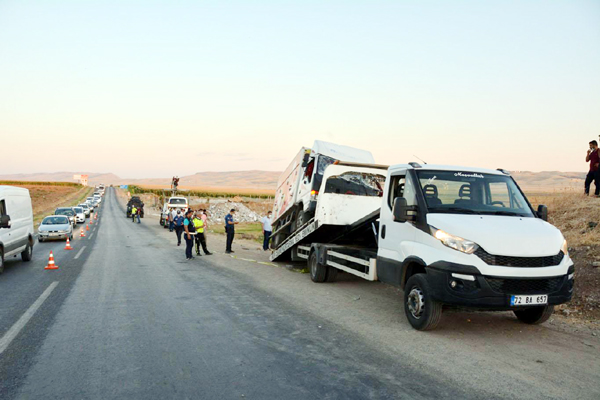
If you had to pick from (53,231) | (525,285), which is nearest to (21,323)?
(525,285)

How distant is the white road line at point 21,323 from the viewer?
582cm

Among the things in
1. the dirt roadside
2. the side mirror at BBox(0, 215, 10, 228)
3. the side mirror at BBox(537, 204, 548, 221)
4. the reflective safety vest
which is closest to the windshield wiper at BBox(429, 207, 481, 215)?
the side mirror at BBox(537, 204, 548, 221)

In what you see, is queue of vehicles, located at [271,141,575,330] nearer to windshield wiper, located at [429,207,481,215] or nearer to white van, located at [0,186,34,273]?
windshield wiper, located at [429,207,481,215]

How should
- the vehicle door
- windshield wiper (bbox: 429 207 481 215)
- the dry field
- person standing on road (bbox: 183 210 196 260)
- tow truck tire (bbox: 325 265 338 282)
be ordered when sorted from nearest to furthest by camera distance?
windshield wiper (bbox: 429 207 481 215), the vehicle door, the dry field, tow truck tire (bbox: 325 265 338 282), person standing on road (bbox: 183 210 196 260)

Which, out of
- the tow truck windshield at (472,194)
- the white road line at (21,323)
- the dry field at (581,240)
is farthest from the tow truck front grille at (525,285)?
the white road line at (21,323)

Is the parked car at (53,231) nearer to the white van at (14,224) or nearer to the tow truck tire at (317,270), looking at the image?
the white van at (14,224)

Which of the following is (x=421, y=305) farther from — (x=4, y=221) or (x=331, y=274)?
(x=4, y=221)

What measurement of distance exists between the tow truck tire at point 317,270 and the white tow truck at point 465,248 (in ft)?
6.04

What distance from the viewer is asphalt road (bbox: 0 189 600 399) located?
14.6 feet

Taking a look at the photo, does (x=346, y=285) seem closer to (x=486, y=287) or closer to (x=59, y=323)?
(x=486, y=287)

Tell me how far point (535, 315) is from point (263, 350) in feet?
13.9

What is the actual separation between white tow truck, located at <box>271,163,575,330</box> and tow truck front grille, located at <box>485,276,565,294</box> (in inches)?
0.5

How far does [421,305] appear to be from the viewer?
255 inches

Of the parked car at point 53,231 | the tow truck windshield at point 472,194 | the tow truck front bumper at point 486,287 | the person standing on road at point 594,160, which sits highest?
the person standing on road at point 594,160
